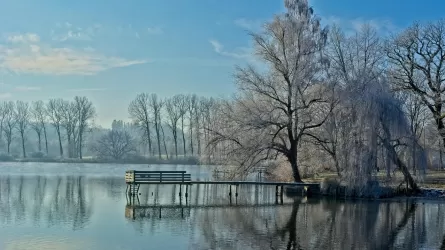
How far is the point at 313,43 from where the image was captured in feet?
118

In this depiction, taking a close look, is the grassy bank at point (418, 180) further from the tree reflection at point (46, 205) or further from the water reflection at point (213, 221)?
the tree reflection at point (46, 205)

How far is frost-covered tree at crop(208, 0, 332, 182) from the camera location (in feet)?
115

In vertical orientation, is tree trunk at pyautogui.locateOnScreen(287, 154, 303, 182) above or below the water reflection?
above

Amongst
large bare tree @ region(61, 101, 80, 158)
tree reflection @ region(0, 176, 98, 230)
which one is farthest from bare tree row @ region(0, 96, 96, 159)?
tree reflection @ region(0, 176, 98, 230)

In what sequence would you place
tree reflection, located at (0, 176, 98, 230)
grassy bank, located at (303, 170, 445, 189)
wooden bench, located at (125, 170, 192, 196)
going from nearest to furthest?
tree reflection, located at (0, 176, 98, 230)
wooden bench, located at (125, 170, 192, 196)
grassy bank, located at (303, 170, 445, 189)

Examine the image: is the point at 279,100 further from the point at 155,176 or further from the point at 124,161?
the point at 124,161

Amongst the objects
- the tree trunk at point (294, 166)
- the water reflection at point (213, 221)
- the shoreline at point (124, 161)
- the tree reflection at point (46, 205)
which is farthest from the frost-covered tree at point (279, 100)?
the shoreline at point (124, 161)

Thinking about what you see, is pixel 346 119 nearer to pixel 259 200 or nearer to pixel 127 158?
pixel 259 200

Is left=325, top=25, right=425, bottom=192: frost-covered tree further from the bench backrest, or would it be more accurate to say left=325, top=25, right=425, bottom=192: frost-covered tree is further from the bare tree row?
the bare tree row

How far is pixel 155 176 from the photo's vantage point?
3166 centimetres

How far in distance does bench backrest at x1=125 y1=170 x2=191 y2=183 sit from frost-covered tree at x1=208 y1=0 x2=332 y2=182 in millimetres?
4399

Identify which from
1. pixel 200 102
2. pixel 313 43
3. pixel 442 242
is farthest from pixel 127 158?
pixel 442 242

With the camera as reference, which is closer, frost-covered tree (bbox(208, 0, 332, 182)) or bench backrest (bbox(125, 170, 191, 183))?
bench backrest (bbox(125, 170, 191, 183))

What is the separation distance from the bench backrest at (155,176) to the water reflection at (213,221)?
1099mm
